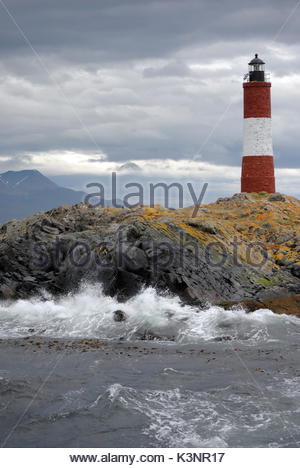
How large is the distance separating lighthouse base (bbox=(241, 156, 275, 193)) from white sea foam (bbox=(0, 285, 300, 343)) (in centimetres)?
1825

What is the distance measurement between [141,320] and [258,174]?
21202mm

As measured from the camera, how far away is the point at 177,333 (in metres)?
22.2

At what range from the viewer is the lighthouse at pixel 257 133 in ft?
136

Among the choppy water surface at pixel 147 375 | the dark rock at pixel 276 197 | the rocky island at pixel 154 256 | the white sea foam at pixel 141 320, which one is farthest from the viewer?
the dark rock at pixel 276 197

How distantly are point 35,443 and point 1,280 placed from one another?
18.1 m

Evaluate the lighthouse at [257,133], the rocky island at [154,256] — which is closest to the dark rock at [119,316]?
the rocky island at [154,256]

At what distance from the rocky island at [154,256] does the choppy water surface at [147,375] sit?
107cm

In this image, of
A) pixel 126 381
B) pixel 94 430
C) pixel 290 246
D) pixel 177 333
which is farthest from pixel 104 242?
pixel 94 430

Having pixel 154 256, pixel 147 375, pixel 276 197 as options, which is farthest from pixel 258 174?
pixel 147 375

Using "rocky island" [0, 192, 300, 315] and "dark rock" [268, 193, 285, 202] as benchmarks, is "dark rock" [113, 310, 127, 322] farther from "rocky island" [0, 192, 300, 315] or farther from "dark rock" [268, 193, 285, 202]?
"dark rock" [268, 193, 285, 202]

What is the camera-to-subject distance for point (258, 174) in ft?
138

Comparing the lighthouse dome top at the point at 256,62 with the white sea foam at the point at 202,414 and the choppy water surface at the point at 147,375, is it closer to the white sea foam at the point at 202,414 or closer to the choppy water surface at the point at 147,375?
the choppy water surface at the point at 147,375

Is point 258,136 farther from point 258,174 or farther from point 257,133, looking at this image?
point 258,174

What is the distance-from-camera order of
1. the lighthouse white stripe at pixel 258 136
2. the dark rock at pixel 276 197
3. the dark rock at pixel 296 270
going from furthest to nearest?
the lighthouse white stripe at pixel 258 136 < the dark rock at pixel 276 197 < the dark rock at pixel 296 270
